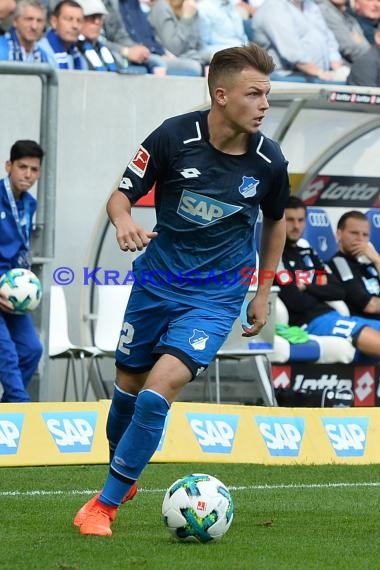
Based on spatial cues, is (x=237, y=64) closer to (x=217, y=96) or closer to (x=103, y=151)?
(x=217, y=96)

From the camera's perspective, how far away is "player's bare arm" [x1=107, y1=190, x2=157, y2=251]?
542 cm

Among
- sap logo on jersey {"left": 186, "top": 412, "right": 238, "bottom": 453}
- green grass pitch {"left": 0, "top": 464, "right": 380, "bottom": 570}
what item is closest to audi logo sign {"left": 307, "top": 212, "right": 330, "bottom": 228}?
sap logo on jersey {"left": 186, "top": 412, "right": 238, "bottom": 453}

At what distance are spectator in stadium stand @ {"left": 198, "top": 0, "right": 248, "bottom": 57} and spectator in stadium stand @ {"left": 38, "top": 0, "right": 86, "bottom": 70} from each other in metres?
2.45

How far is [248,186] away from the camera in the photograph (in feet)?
19.7

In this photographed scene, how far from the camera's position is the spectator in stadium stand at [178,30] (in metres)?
14.3

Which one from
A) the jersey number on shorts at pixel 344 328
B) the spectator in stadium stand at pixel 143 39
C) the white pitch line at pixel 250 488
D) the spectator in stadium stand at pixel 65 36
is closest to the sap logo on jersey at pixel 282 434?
the white pitch line at pixel 250 488

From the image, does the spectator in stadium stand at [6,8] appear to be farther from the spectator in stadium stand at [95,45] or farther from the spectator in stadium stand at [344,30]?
the spectator in stadium stand at [344,30]

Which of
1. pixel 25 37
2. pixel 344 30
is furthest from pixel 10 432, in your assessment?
pixel 344 30

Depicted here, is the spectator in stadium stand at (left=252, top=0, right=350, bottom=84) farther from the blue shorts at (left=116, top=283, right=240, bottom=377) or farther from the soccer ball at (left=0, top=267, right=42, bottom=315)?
the blue shorts at (left=116, top=283, right=240, bottom=377)

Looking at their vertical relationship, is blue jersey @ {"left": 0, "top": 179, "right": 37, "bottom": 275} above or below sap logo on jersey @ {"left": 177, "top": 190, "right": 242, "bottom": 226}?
below

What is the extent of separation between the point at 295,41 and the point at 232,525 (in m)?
9.86

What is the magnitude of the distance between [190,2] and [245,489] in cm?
811

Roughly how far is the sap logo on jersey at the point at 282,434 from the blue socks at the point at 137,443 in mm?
3409

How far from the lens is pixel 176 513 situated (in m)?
5.64
